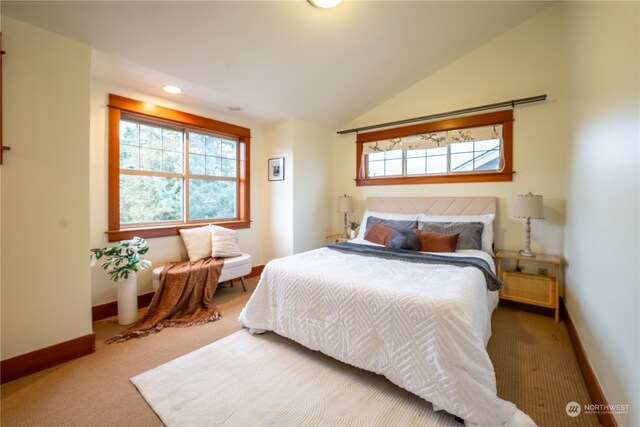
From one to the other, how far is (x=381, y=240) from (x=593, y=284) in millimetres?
1778

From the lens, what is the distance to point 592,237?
1743 mm

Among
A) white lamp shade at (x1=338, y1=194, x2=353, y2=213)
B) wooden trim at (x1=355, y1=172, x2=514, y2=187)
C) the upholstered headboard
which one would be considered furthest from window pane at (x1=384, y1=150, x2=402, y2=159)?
white lamp shade at (x1=338, y1=194, x2=353, y2=213)

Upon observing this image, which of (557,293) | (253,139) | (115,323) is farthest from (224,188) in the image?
(557,293)

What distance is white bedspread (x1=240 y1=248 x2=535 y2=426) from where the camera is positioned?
1315 millimetres

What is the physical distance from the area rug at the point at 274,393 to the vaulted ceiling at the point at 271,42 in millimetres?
2504

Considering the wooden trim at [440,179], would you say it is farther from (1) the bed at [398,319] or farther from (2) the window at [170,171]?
(2) the window at [170,171]

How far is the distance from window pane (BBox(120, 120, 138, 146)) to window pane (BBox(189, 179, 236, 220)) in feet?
2.43

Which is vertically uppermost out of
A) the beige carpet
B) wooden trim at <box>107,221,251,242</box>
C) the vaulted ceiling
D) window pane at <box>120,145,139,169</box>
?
the vaulted ceiling

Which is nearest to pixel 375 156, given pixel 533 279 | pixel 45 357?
pixel 533 279

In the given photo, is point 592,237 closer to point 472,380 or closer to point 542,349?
point 542,349

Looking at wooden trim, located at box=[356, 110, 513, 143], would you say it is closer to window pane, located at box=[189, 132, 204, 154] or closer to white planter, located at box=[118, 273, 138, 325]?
window pane, located at box=[189, 132, 204, 154]

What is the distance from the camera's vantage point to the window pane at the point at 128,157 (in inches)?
112

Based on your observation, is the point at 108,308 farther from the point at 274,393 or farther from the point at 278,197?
the point at 278,197

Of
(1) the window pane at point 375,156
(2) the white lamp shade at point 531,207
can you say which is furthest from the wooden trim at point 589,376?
(1) the window pane at point 375,156
